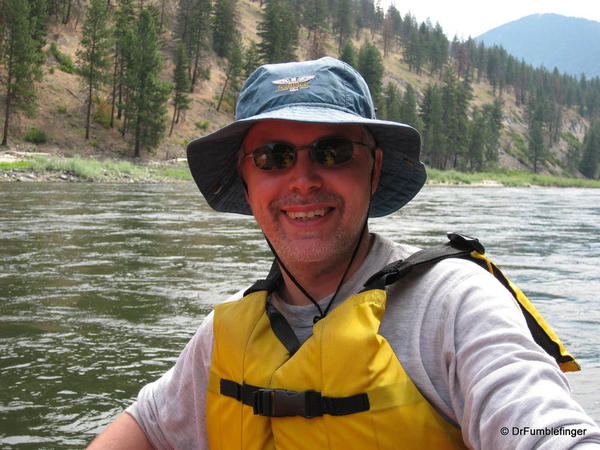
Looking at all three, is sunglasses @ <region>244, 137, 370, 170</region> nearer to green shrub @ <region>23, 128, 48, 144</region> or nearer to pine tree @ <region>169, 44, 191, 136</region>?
green shrub @ <region>23, 128, 48, 144</region>

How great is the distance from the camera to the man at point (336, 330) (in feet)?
4.67

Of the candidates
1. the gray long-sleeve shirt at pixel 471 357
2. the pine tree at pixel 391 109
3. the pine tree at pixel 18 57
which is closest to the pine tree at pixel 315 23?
the pine tree at pixel 391 109

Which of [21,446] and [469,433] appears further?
[21,446]

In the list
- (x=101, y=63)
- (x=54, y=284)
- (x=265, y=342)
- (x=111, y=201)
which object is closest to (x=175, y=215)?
(x=111, y=201)

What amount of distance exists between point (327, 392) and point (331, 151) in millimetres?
681

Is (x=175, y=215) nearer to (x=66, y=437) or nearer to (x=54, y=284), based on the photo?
(x=54, y=284)

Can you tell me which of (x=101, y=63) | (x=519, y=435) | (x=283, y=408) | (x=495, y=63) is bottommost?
(x=283, y=408)

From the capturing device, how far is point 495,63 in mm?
137125

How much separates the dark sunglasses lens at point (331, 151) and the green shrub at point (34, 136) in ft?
141

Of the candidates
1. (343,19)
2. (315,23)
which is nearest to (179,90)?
(315,23)

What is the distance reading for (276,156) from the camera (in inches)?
80.2

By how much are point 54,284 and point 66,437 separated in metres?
4.61

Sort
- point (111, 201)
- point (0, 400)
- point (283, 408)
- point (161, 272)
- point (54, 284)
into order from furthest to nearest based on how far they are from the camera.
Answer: point (111, 201) < point (161, 272) < point (54, 284) < point (0, 400) < point (283, 408)

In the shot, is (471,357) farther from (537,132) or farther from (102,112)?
(537,132)
